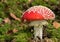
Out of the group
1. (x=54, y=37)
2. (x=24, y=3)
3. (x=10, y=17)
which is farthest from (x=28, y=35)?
(x=24, y=3)

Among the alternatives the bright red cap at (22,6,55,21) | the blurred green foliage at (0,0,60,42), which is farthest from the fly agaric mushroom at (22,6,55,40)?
the blurred green foliage at (0,0,60,42)

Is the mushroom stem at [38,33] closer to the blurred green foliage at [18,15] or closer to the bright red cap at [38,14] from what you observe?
the blurred green foliage at [18,15]

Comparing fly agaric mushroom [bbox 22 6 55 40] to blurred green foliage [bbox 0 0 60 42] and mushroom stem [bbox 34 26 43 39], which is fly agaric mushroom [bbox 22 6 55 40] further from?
blurred green foliage [bbox 0 0 60 42]

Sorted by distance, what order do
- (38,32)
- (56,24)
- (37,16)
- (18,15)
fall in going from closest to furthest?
(37,16)
(38,32)
(56,24)
(18,15)

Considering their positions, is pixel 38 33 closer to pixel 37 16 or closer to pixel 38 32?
pixel 38 32

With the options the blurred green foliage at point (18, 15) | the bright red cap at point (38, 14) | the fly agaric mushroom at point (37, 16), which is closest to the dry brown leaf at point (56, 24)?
the blurred green foliage at point (18, 15)

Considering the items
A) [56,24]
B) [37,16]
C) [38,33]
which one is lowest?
[38,33]

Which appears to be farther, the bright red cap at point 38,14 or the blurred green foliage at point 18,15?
the blurred green foliage at point 18,15

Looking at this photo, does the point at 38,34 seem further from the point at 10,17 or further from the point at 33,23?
the point at 10,17

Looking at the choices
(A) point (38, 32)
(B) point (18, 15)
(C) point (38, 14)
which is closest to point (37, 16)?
(C) point (38, 14)

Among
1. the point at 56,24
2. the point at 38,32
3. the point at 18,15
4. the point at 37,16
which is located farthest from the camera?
the point at 18,15

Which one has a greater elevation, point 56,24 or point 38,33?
point 56,24
